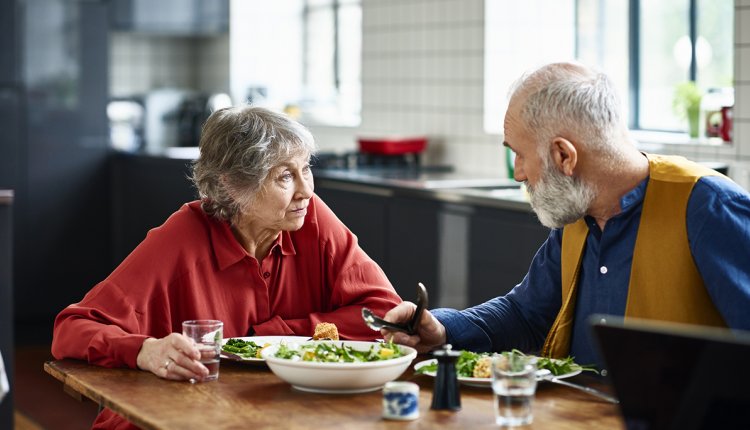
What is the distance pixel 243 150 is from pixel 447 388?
905mm

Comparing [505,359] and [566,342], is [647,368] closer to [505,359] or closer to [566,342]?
[505,359]

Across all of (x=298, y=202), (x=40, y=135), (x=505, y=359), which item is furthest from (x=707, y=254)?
(x=40, y=135)

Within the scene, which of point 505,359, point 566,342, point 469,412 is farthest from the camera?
point 566,342

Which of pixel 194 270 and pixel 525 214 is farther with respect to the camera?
pixel 525 214

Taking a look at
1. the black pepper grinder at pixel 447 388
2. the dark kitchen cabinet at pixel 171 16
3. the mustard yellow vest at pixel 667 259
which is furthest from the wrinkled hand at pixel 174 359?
the dark kitchen cabinet at pixel 171 16

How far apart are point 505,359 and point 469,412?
159 mm

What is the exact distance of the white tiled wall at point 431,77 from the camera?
525 centimetres

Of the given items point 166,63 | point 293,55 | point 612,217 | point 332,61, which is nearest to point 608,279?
point 612,217

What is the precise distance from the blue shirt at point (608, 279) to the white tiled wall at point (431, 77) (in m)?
2.74

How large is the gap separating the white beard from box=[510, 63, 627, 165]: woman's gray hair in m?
0.05

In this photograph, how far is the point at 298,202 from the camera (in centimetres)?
255

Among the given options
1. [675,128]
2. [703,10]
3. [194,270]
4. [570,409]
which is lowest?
[570,409]

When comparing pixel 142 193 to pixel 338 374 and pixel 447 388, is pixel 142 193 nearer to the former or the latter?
pixel 338 374

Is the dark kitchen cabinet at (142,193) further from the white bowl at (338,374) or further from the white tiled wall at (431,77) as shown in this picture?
the white bowl at (338,374)
